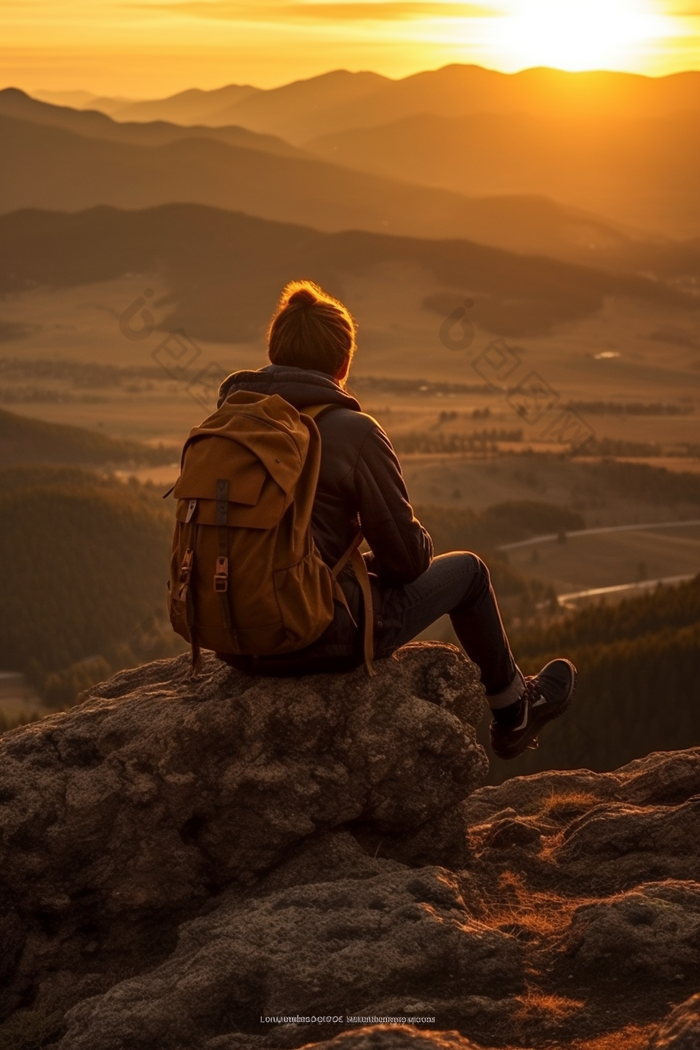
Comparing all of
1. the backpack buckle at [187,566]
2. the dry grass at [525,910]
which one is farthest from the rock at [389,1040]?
the backpack buckle at [187,566]

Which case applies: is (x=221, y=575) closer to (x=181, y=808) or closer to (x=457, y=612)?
(x=181, y=808)

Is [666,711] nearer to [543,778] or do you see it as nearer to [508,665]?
[543,778]

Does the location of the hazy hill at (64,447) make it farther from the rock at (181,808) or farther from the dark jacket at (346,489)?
the dark jacket at (346,489)

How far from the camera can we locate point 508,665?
6.74 metres

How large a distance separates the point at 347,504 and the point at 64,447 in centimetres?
6431

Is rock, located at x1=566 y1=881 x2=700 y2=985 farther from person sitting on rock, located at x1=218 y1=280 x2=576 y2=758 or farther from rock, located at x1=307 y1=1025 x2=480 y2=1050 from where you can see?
person sitting on rock, located at x1=218 y1=280 x2=576 y2=758

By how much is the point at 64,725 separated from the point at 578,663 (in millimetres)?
20263

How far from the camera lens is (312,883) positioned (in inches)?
236

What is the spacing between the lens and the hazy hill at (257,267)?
12069cm

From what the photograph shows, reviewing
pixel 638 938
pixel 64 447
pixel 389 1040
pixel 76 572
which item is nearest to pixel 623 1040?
pixel 638 938

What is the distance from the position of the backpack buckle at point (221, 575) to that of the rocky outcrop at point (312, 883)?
3.03 feet

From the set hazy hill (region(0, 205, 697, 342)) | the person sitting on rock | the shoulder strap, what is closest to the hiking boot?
the person sitting on rock

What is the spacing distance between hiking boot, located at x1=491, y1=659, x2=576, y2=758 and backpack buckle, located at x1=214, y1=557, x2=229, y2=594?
6.45 ft

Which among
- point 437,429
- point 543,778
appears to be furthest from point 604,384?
point 543,778
